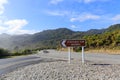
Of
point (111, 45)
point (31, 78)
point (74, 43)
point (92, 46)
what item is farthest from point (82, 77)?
point (92, 46)

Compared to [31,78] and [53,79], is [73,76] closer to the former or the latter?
[53,79]

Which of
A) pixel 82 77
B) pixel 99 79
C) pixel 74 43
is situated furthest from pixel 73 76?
pixel 74 43

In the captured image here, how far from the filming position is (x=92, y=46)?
58.5m

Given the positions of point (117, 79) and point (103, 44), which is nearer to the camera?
point (117, 79)

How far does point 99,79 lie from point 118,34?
43.6 metres

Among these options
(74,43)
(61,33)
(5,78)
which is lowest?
(5,78)

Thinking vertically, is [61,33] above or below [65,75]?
above

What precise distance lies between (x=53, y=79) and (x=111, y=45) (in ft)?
132

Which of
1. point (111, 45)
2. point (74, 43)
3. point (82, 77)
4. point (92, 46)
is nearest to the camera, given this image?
point (82, 77)

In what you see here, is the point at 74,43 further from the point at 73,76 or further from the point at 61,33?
the point at 61,33

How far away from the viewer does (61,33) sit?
193500mm

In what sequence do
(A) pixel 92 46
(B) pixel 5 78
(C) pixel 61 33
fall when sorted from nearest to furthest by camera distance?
(B) pixel 5 78 → (A) pixel 92 46 → (C) pixel 61 33

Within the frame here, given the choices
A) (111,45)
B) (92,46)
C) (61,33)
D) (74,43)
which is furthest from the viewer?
(61,33)

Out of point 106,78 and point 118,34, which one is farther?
point 118,34
